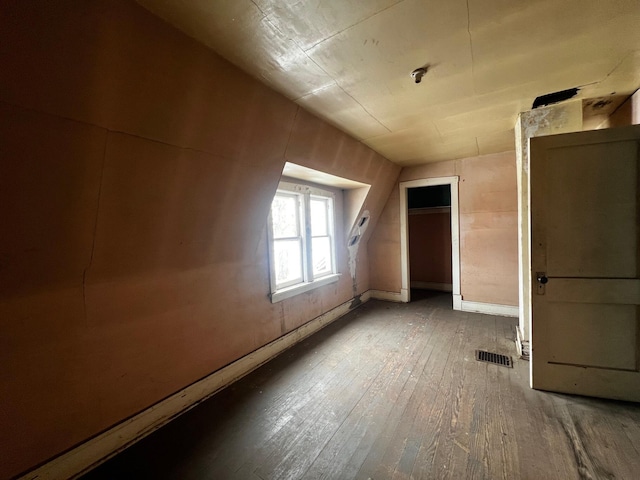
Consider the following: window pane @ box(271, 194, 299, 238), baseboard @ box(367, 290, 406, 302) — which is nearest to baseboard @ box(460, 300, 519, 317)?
baseboard @ box(367, 290, 406, 302)

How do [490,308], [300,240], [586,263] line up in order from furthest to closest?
1. [490,308]
2. [300,240]
3. [586,263]

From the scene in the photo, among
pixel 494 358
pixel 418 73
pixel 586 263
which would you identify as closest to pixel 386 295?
pixel 494 358

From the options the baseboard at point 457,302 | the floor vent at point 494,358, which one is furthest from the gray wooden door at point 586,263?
the baseboard at point 457,302

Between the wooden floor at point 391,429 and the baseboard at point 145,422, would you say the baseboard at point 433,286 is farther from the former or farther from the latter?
the baseboard at point 145,422

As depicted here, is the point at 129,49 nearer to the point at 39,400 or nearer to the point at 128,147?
the point at 128,147

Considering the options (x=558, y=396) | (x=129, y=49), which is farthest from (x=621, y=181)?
(x=129, y=49)

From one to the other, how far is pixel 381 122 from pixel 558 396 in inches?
108

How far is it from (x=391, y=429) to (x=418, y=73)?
7.83ft

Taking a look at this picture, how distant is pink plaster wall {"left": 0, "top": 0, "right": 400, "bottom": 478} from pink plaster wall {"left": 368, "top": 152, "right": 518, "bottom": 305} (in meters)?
2.92

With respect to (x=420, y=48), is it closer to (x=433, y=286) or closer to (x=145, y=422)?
(x=145, y=422)

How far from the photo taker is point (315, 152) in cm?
250

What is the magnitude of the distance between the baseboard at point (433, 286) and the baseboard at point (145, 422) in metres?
3.61

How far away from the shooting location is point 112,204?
138cm

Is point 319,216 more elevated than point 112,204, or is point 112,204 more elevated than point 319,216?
point 319,216
